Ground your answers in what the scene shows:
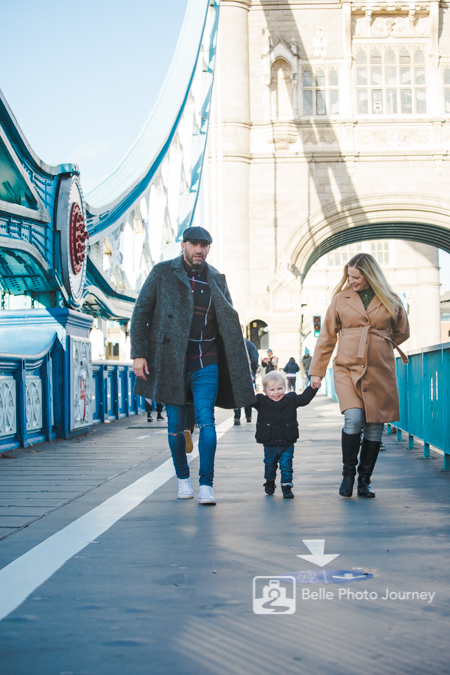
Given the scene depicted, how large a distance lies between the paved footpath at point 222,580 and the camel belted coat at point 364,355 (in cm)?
49

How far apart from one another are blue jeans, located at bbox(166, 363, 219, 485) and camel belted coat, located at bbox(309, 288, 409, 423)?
517 mm

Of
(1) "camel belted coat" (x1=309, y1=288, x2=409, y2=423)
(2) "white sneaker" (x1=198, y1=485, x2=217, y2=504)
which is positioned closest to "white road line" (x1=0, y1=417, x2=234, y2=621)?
(2) "white sneaker" (x1=198, y1=485, x2=217, y2=504)

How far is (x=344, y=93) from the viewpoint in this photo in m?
27.0

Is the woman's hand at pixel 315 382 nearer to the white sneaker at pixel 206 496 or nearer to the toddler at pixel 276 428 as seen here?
the toddler at pixel 276 428

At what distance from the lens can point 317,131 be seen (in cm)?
2691

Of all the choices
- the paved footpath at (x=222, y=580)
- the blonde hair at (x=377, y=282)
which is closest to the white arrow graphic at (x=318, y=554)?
the paved footpath at (x=222, y=580)

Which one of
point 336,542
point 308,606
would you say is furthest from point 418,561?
point 308,606

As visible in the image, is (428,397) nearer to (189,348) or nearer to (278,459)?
(278,459)

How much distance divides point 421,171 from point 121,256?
16546 mm

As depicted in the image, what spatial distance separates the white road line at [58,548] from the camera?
2.44 metres

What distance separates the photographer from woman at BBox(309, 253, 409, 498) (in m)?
4.21

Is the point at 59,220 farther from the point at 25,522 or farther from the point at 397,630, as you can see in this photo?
the point at 397,630

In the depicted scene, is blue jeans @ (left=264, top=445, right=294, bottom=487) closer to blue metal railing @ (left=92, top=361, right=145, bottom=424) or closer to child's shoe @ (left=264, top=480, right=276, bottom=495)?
child's shoe @ (left=264, top=480, right=276, bottom=495)

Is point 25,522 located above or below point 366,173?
below
